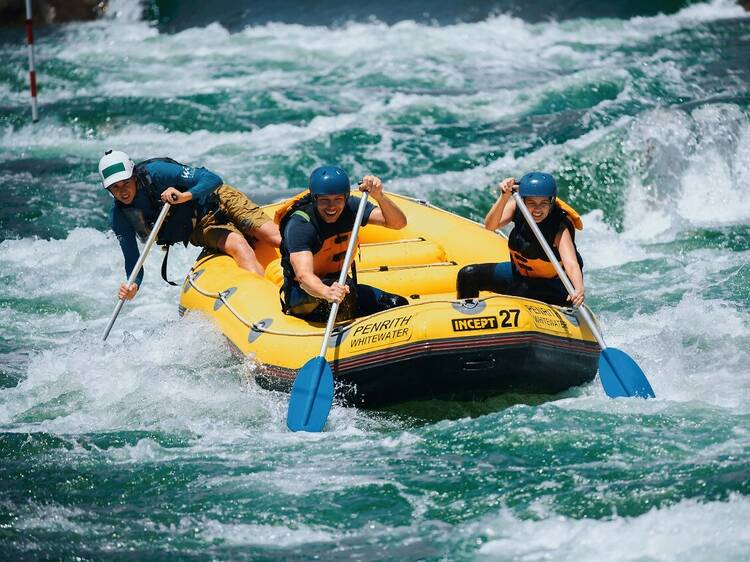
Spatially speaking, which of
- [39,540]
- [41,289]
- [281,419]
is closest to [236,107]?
[41,289]

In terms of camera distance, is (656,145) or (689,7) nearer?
(656,145)

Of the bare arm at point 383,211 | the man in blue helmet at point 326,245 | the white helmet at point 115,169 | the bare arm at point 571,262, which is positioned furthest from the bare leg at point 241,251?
the bare arm at point 571,262

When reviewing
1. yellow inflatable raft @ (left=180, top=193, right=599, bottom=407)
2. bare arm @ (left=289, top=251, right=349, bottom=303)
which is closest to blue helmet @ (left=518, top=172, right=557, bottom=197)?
yellow inflatable raft @ (left=180, top=193, right=599, bottom=407)

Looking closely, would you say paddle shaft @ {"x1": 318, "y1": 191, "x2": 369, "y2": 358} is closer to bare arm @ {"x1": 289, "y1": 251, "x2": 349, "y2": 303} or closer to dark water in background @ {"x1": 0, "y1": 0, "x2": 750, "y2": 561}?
bare arm @ {"x1": 289, "y1": 251, "x2": 349, "y2": 303}

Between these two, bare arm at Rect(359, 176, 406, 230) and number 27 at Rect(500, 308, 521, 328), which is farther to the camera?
bare arm at Rect(359, 176, 406, 230)

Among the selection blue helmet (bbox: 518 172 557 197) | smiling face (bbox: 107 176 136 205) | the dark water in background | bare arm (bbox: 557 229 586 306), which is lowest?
the dark water in background

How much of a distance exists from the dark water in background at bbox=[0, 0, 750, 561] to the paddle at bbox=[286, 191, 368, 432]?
7.0 inches

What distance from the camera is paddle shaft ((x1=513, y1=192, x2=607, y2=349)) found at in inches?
247

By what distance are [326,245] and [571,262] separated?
52.8 inches

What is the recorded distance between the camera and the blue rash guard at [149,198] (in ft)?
24.2

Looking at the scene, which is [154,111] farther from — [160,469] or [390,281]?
[160,469]

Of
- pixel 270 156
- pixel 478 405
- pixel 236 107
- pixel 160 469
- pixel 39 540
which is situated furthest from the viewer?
pixel 236 107

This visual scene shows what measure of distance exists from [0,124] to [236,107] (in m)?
2.74

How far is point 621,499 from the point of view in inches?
198
